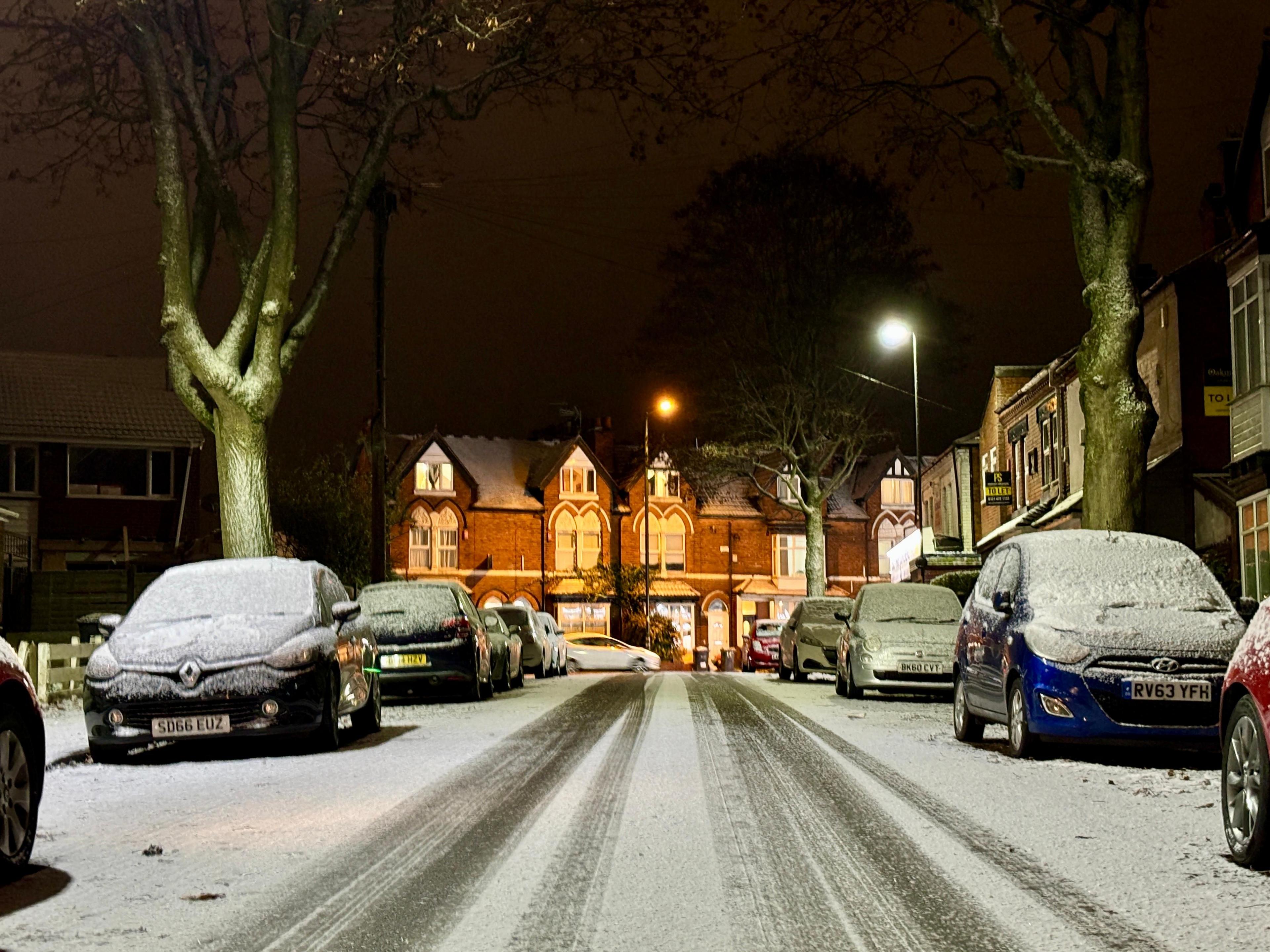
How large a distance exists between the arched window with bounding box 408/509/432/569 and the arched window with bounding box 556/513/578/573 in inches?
240

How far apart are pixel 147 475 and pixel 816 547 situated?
811 inches

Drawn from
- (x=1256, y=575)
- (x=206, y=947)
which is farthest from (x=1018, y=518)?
(x=206, y=947)

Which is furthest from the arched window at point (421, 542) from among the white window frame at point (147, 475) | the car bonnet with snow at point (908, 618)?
the car bonnet with snow at point (908, 618)

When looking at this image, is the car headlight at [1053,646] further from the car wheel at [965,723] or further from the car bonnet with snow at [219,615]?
the car bonnet with snow at [219,615]

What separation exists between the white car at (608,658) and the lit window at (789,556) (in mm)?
22779

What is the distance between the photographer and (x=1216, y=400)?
32.3 m

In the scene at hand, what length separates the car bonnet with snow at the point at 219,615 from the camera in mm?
12320

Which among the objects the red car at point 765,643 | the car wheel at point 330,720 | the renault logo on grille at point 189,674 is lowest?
the red car at point 765,643

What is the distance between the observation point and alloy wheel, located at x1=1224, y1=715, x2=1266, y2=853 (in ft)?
22.5

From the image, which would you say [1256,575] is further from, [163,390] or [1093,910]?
[163,390]

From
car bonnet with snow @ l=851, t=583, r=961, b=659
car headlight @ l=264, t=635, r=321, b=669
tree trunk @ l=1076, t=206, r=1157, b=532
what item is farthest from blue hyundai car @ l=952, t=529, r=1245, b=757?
car bonnet with snow @ l=851, t=583, r=961, b=659

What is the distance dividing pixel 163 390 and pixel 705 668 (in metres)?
27.3

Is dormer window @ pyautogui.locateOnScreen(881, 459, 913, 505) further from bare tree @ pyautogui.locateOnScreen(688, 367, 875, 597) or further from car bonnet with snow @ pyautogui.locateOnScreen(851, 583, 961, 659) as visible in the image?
car bonnet with snow @ pyautogui.locateOnScreen(851, 583, 961, 659)

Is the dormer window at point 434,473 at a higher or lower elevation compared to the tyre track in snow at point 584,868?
higher
